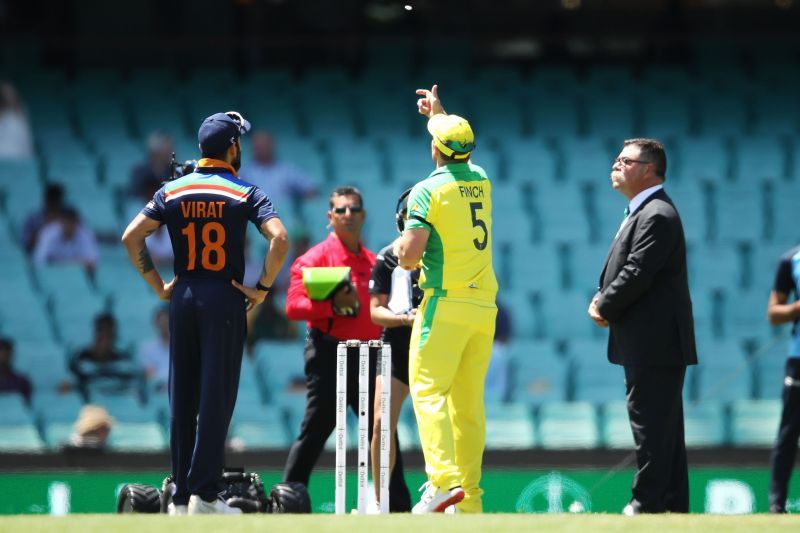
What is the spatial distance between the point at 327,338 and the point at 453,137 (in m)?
1.78

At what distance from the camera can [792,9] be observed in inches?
629

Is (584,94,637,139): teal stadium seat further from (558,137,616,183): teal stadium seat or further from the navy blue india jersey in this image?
the navy blue india jersey

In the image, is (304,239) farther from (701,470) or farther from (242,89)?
(701,470)

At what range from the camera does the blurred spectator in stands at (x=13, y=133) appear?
1441cm

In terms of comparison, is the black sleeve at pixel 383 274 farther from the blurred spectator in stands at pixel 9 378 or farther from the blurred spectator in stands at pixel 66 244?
the blurred spectator in stands at pixel 66 244

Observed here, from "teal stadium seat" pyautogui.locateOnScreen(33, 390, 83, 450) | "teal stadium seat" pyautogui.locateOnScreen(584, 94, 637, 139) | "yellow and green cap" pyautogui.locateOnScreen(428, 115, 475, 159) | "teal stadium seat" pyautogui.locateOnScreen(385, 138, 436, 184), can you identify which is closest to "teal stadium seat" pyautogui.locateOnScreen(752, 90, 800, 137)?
"teal stadium seat" pyautogui.locateOnScreen(584, 94, 637, 139)

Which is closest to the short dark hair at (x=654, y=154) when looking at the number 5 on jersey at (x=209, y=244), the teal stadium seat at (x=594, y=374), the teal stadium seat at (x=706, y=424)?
the number 5 on jersey at (x=209, y=244)

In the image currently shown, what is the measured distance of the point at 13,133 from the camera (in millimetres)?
14508

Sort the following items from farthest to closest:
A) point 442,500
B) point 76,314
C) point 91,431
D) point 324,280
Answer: point 76,314 < point 91,431 < point 324,280 < point 442,500

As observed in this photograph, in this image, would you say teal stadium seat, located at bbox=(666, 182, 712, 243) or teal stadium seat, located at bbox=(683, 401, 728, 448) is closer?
teal stadium seat, located at bbox=(683, 401, 728, 448)

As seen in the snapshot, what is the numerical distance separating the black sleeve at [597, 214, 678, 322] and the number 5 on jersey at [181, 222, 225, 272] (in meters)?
1.95

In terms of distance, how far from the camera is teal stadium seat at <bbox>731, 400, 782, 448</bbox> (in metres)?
10.9

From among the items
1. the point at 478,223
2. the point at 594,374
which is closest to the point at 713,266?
the point at 594,374

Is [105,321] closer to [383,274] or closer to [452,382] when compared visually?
[383,274]
